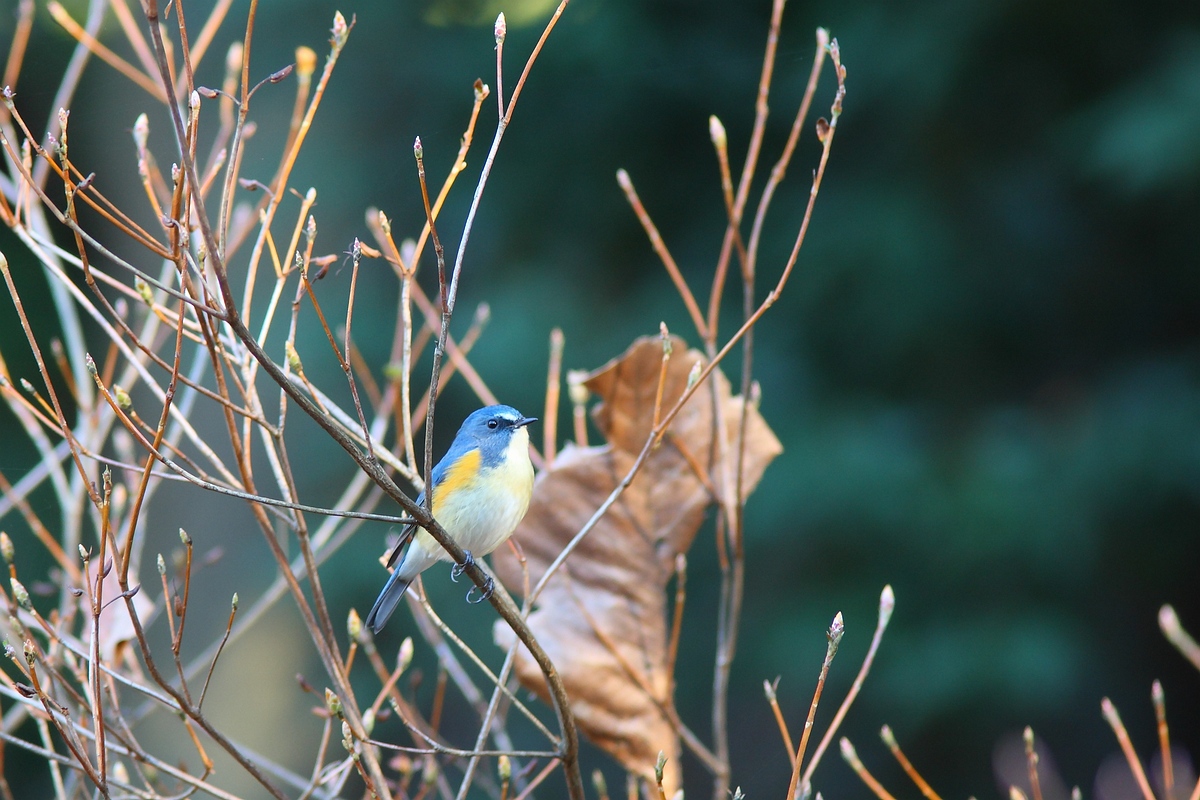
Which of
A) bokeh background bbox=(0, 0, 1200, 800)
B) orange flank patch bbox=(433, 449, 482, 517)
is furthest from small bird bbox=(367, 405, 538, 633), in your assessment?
bokeh background bbox=(0, 0, 1200, 800)

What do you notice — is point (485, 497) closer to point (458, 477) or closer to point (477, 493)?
point (477, 493)

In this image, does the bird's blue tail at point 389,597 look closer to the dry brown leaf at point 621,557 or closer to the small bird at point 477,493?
the small bird at point 477,493

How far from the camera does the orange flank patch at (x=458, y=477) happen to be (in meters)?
1.96

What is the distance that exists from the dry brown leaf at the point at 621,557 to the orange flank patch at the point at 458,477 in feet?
1.09

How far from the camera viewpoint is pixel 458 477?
200 cm

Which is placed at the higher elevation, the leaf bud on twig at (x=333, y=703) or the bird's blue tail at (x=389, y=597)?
the leaf bud on twig at (x=333, y=703)

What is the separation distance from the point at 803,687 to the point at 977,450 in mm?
1340

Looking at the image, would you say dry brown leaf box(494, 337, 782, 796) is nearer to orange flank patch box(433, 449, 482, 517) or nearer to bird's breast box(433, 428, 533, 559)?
bird's breast box(433, 428, 533, 559)

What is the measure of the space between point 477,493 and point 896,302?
328 centimetres

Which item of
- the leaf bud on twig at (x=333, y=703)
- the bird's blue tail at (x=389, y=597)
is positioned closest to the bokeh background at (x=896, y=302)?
the bird's blue tail at (x=389, y=597)

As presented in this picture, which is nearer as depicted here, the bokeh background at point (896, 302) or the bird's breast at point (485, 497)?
the bird's breast at point (485, 497)

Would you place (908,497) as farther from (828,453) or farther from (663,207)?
(663,207)

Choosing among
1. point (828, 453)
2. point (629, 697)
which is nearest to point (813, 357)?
point (828, 453)

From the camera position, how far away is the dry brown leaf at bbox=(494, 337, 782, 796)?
1607 mm
